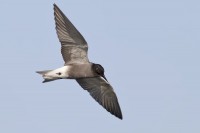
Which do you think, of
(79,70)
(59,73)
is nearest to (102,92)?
(79,70)

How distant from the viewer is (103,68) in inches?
710

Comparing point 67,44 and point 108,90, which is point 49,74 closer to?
point 67,44

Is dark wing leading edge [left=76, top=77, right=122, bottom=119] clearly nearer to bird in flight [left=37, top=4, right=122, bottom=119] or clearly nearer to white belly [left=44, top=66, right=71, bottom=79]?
bird in flight [left=37, top=4, right=122, bottom=119]

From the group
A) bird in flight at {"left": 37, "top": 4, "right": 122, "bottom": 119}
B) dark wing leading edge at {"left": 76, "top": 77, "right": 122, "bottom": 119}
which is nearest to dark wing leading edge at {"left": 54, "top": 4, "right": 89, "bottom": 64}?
bird in flight at {"left": 37, "top": 4, "right": 122, "bottom": 119}

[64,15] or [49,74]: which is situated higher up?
[64,15]

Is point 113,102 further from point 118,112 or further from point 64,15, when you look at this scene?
point 64,15

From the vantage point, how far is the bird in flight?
57.4ft

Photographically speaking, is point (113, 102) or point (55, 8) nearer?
point (55, 8)

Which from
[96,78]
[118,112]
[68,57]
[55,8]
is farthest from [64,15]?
[118,112]

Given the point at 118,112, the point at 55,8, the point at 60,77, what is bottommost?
the point at 118,112

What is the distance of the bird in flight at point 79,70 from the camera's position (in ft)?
57.4

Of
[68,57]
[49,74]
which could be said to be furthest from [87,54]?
[49,74]

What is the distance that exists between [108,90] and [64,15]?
3.54 metres

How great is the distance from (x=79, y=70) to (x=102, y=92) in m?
1.67
